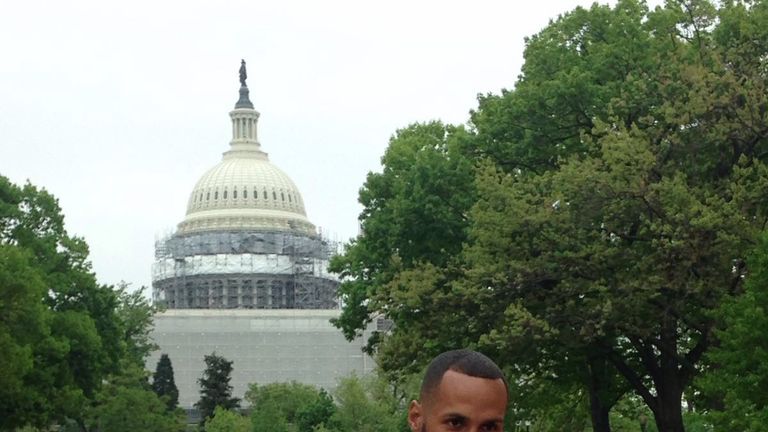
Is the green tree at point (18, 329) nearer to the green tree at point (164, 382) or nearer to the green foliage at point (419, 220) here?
the green foliage at point (419, 220)

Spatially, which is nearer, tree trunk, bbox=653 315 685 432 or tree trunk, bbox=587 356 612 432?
tree trunk, bbox=653 315 685 432

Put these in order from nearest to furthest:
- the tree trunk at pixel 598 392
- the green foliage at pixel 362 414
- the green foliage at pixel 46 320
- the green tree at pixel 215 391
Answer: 1. the tree trunk at pixel 598 392
2. the green foliage at pixel 46 320
3. the green foliage at pixel 362 414
4. the green tree at pixel 215 391

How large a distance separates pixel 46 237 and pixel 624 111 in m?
31.3

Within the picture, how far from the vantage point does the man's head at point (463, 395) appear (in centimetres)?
491

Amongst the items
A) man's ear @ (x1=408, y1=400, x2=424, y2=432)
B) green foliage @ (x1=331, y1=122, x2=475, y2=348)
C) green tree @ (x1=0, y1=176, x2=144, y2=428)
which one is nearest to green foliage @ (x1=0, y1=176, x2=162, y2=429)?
green tree @ (x1=0, y1=176, x2=144, y2=428)

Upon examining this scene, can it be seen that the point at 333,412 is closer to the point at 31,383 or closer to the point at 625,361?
the point at 31,383

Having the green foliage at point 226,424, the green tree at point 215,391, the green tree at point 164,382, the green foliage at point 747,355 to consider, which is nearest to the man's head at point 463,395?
the green foliage at point 747,355

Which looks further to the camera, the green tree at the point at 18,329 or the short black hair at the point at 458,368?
the green tree at the point at 18,329

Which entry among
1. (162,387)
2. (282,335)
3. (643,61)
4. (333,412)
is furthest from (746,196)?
(282,335)

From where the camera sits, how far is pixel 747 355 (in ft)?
124

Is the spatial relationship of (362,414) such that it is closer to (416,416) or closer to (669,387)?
(669,387)

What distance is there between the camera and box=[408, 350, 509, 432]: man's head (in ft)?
16.1

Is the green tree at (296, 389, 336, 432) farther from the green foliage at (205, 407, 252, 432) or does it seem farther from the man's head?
the man's head

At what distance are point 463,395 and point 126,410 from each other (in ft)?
325
